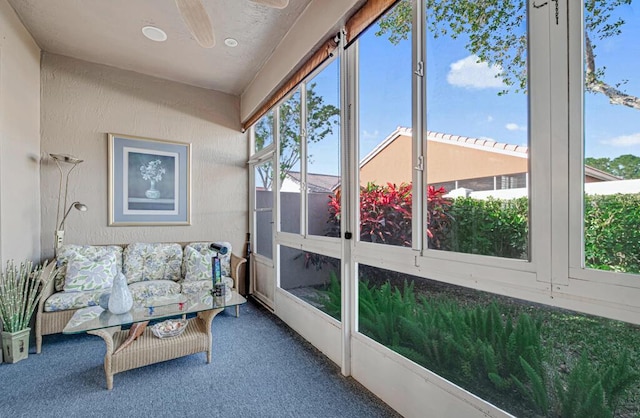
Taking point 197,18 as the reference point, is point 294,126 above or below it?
below

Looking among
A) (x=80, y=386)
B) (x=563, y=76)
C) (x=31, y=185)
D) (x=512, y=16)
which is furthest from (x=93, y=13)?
(x=563, y=76)

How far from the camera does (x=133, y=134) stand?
11.9 ft

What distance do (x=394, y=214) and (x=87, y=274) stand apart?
9.85 ft

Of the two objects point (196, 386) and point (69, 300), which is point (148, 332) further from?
point (69, 300)

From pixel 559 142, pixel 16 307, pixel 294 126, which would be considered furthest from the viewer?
pixel 294 126

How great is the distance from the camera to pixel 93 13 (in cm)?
256

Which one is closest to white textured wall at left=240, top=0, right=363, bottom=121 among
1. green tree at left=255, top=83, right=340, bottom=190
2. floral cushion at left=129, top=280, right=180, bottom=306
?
green tree at left=255, top=83, right=340, bottom=190

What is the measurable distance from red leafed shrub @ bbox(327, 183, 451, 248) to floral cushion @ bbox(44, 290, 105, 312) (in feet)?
8.06

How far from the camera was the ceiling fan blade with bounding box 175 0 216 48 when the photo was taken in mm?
1657

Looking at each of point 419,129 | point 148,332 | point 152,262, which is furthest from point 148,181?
point 419,129

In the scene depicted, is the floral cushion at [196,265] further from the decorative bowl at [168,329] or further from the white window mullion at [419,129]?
the white window mullion at [419,129]

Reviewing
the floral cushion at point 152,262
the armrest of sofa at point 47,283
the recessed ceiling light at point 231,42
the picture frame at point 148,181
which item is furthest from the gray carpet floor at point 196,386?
the recessed ceiling light at point 231,42

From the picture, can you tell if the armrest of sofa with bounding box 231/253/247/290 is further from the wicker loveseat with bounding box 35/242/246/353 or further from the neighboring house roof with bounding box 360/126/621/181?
the neighboring house roof with bounding box 360/126/621/181

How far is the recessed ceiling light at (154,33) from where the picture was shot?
2779mm
